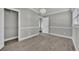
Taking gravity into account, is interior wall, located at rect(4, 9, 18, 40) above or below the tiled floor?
above

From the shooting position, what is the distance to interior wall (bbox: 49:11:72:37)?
13.4 feet

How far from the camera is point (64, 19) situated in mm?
4402

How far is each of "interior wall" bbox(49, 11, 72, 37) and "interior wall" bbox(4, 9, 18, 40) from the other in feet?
9.49

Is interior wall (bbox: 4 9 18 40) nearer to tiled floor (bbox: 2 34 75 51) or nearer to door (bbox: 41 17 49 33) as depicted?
tiled floor (bbox: 2 34 75 51)

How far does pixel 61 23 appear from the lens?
4.64 meters

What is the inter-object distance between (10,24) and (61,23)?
3288 mm

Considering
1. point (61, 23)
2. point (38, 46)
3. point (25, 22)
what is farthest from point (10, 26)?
point (61, 23)

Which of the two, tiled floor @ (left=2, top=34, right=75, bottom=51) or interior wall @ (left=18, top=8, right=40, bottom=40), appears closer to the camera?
tiled floor @ (left=2, top=34, right=75, bottom=51)

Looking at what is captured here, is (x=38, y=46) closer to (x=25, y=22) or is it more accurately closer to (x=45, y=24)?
(x=25, y=22)

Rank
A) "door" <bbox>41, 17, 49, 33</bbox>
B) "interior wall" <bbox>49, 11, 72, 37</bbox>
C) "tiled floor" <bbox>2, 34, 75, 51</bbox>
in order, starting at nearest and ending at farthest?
"tiled floor" <bbox>2, 34, 75, 51</bbox>
"interior wall" <bbox>49, 11, 72, 37</bbox>
"door" <bbox>41, 17, 49, 33</bbox>

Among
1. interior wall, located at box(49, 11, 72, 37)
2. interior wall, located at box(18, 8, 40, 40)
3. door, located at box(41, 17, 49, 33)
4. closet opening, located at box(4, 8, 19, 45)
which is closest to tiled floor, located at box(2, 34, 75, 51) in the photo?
closet opening, located at box(4, 8, 19, 45)
